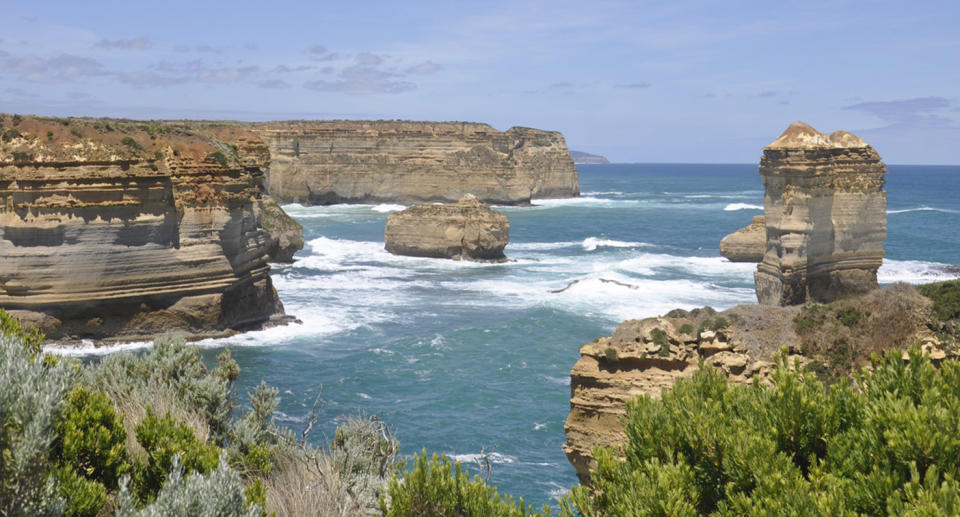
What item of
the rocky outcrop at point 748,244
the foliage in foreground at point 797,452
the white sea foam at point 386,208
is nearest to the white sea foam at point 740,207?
the white sea foam at point 386,208

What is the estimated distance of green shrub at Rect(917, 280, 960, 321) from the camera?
49.5 feet

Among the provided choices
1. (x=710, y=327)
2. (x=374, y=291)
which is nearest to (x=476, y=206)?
(x=374, y=291)

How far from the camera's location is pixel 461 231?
179ft

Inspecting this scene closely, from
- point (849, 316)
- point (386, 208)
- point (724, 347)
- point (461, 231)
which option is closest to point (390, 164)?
point (386, 208)

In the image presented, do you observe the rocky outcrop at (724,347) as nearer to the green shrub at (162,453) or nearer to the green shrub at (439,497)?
the green shrub at (439,497)

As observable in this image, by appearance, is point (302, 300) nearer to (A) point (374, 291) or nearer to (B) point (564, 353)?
(A) point (374, 291)

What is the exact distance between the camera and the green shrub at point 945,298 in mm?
15094

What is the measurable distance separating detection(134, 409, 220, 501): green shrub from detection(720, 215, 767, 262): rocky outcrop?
168 ft

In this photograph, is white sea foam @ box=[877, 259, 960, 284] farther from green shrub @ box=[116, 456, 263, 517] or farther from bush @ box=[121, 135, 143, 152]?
green shrub @ box=[116, 456, 263, 517]

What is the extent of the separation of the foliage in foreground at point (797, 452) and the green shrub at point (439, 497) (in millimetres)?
806

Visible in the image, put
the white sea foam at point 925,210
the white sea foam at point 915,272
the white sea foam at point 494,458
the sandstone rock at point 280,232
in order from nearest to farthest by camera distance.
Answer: the white sea foam at point 494,458
the white sea foam at point 915,272
the sandstone rock at point 280,232
the white sea foam at point 925,210

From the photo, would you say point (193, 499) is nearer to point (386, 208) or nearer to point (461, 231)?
point (461, 231)

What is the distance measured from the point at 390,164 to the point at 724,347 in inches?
3747

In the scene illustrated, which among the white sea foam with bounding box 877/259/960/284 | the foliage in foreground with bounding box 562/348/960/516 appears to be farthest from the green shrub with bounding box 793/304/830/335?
the white sea foam with bounding box 877/259/960/284
